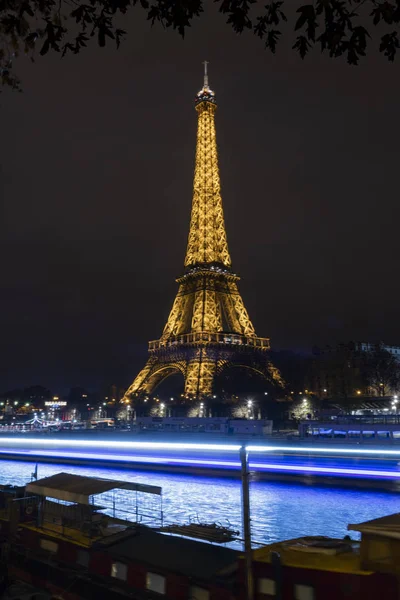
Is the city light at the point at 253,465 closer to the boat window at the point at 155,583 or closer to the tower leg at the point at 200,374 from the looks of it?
the boat window at the point at 155,583

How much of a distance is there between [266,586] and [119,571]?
4175mm

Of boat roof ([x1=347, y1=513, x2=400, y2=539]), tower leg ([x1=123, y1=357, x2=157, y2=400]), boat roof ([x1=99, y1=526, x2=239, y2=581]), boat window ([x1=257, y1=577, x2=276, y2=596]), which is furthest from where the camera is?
tower leg ([x1=123, y1=357, x2=157, y2=400])

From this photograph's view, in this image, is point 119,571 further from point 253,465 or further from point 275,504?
point 253,465

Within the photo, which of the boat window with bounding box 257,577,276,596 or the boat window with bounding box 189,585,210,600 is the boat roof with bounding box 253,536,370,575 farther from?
the boat window with bounding box 189,585,210,600

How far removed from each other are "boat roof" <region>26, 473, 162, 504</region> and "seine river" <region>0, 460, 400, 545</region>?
231 inches

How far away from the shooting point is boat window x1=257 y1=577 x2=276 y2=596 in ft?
37.0

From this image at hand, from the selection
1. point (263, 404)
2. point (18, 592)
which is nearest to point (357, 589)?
point (18, 592)

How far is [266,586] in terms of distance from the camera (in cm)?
1139

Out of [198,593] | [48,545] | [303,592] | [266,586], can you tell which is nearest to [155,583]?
[198,593]

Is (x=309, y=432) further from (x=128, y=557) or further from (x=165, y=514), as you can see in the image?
(x=128, y=557)

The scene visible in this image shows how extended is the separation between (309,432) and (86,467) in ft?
62.4

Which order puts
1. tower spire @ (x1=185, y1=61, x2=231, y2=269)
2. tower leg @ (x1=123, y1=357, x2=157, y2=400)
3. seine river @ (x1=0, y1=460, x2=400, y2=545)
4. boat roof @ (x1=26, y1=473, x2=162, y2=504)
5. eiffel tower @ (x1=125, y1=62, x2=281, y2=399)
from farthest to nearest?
tower spire @ (x1=185, y1=61, x2=231, y2=269) → tower leg @ (x1=123, y1=357, x2=157, y2=400) → eiffel tower @ (x1=125, y1=62, x2=281, y2=399) → seine river @ (x1=0, y1=460, x2=400, y2=545) → boat roof @ (x1=26, y1=473, x2=162, y2=504)

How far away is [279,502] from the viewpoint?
27359mm

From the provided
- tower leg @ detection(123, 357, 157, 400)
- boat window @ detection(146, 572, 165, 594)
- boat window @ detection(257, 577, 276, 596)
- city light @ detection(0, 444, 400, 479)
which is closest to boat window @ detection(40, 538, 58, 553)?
boat window @ detection(146, 572, 165, 594)
